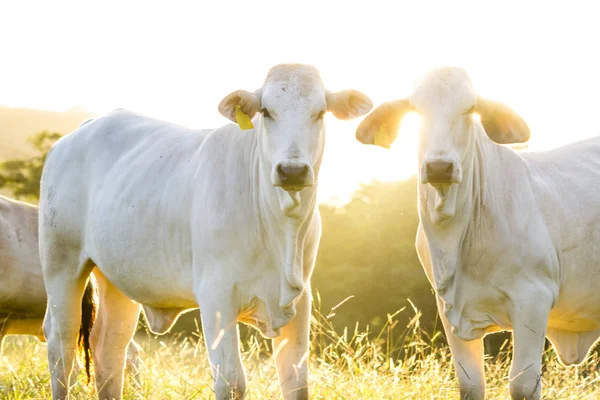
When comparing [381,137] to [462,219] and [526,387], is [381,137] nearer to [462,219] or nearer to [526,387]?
[462,219]

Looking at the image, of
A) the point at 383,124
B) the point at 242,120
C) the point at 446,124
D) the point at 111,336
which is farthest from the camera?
the point at 111,336

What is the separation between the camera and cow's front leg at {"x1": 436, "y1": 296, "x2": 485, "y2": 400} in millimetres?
5281

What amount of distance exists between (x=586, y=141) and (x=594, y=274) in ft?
3.75

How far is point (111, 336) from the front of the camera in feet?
21.0

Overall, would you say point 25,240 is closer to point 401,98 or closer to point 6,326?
point 6,326

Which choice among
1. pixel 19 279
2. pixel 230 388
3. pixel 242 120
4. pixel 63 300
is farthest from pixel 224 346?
pixel 19 279

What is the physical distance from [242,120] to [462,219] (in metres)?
1.41

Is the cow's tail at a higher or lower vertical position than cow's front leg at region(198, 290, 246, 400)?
lower

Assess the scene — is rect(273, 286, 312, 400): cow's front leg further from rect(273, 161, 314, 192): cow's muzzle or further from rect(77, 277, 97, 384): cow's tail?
rect(77, 277, 97, 384): cow's tail

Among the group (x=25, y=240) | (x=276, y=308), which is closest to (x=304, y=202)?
(x=276, y=308)

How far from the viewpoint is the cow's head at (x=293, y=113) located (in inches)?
177

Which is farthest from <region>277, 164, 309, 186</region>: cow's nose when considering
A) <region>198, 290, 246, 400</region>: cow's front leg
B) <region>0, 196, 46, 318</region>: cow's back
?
<region>0, 196, 46, 318</region>: cow's back

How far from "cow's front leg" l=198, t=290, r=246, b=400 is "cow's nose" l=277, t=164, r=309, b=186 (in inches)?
31.8

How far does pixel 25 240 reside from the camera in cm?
806
